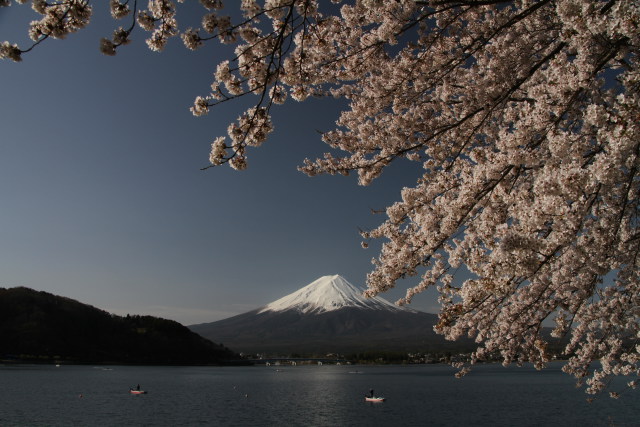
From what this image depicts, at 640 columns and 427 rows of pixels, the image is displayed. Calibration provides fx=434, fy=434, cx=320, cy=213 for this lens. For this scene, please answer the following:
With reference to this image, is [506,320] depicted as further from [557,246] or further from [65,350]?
[65,350]

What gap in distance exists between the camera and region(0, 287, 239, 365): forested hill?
4063 inches

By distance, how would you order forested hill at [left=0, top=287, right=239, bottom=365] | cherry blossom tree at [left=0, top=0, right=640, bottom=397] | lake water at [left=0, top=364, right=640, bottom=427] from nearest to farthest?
cherry blossom tree at [left=0, top=0, right=640, bottom=397] → lake water at [left=0, top=364, right=640, bottom=427] → forested hill at [left=0, top=287, right=239, bottom=365]

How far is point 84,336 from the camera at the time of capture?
114188mm

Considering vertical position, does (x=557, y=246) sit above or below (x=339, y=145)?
below

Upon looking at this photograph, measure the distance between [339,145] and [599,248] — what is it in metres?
4.86

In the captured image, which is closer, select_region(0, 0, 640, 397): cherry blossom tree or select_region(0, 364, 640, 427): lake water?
select_region(0, 0, 640, 397): cherry blossom tree

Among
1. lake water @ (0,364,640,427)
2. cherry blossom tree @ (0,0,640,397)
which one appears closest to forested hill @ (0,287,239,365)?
lake water @ (0,364,640,427)

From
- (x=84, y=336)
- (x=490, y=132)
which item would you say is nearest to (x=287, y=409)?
(x=490, y=132)

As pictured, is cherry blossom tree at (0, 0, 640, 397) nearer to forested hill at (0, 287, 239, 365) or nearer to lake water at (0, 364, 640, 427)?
lake water at (0, 364, 640, 427)

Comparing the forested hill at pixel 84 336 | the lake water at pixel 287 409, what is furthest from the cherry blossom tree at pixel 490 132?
the forested hill at pixel 84 336

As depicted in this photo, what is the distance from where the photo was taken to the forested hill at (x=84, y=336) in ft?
339

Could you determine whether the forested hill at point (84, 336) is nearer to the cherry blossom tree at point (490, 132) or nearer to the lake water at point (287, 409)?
the lake water at point (287, 409)

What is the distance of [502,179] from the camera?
4668 millimetres

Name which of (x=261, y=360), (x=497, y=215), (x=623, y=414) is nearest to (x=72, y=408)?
(x=497, y=215)
